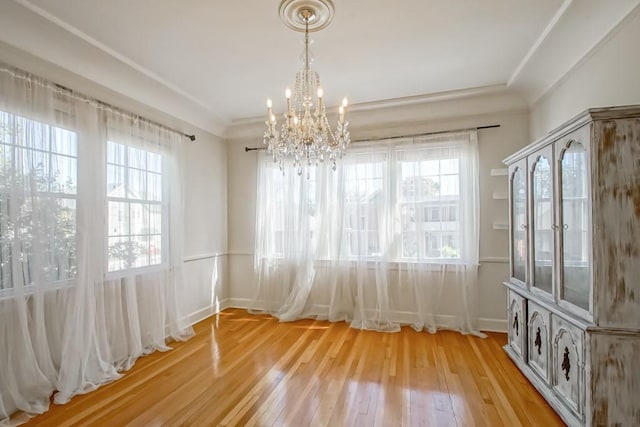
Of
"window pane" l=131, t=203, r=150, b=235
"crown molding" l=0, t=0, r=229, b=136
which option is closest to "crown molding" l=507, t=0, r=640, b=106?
"crown molding" l=0, t=0, r=229, b=136

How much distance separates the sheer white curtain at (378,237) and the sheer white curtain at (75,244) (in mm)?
1416

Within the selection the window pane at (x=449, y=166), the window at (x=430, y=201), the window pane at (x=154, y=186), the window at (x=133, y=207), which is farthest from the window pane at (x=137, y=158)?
the window pane at (x=449, y=166)

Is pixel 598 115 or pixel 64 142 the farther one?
pixel 64 142

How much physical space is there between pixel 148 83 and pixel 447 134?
338 cm

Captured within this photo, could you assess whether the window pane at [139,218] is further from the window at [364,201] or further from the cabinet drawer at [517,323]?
the cabinet drawer at [517,323]

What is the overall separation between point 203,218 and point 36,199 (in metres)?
2.02

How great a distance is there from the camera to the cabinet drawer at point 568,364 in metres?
1.86

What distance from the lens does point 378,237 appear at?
3949 mm

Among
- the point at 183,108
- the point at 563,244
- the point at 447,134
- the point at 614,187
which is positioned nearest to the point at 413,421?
the point at 563,244

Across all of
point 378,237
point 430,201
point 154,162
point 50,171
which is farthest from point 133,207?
point 430,201

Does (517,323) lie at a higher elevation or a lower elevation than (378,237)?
lower

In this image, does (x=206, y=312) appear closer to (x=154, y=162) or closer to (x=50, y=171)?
(x=154, y=162)

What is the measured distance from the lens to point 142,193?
320cm

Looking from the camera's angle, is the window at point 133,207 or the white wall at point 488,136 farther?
the white wall at point 488,136
